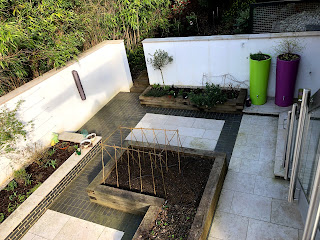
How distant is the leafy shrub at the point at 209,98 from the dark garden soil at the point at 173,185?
1946mm

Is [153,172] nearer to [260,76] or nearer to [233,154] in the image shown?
[233,154]

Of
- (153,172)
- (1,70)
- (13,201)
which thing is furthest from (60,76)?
(153,172)

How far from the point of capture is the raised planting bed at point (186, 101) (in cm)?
630

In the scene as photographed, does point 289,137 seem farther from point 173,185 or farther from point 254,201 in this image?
point 173,185

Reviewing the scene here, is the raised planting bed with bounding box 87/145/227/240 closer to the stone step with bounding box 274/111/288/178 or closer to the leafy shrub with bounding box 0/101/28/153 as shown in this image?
the stone step with bounding box 274/111/288/178

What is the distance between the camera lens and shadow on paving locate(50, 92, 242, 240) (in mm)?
4281

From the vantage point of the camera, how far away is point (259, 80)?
239 inches

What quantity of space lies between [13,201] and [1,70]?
2680mm

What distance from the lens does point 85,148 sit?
→ 5488mm

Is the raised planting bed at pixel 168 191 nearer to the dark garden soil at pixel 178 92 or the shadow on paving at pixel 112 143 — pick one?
the shadow on paving at pixel 112 143

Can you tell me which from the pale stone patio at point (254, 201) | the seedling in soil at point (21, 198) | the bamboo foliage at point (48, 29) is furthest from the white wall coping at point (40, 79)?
the pale stone patio at point (254, 201)

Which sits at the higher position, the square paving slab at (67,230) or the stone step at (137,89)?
the stone step at (137,89)

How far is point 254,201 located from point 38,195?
143 inches

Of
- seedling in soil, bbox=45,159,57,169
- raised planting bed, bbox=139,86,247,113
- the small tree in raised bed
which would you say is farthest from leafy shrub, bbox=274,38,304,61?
seedling in soil, bbox=45,159,57,169
